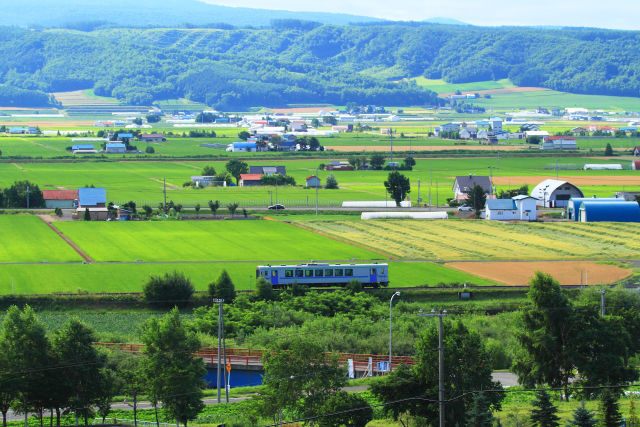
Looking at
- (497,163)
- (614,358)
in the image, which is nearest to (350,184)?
(497,163)

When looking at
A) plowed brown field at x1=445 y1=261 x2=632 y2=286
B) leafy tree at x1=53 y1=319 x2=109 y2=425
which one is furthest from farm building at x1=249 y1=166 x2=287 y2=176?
leafy tree at x1=53 y1=319 x2=109 y2=425

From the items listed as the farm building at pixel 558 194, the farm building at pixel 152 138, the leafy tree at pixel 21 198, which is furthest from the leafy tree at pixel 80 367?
the farm building at pixel 152 138

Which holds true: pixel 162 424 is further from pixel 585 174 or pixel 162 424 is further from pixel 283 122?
pixel 283 122

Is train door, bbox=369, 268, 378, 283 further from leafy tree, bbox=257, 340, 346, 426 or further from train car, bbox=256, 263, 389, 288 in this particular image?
leafy tree, bbox=257, 340, 346, 426

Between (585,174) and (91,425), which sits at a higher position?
(585,174)

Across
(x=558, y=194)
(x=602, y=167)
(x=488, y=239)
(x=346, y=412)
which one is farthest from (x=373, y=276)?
(x=602, y=167)

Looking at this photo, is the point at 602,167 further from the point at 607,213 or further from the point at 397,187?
the point at 607,213

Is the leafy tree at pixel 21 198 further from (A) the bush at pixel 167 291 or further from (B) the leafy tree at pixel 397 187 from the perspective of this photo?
(A) the bush at pixel 167 291
